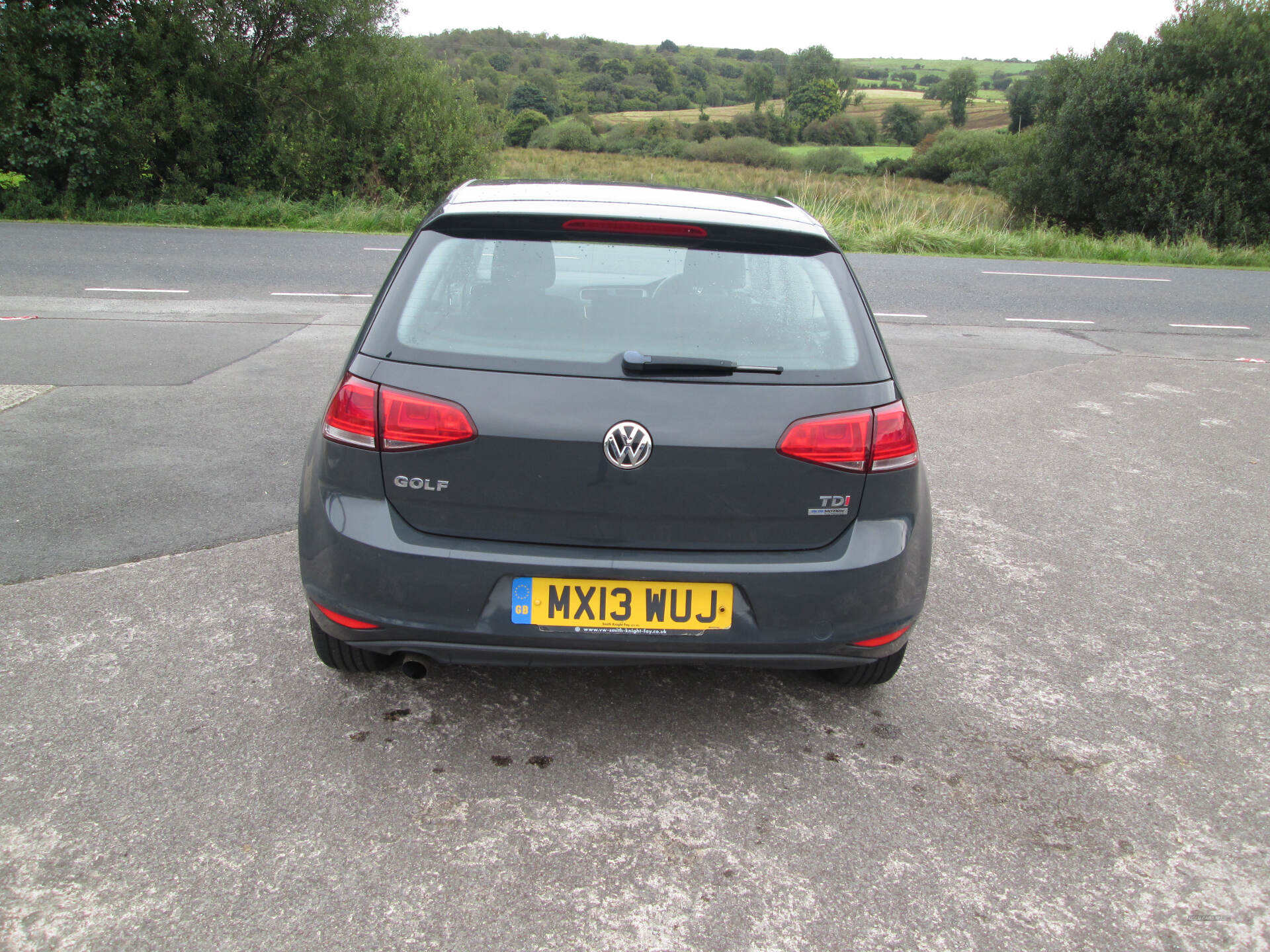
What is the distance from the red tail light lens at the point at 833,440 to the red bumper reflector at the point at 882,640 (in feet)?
1.62

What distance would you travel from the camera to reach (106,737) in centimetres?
287

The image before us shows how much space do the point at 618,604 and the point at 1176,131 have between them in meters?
24.5

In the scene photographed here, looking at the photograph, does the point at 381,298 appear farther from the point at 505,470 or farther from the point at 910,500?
the point at 910,500

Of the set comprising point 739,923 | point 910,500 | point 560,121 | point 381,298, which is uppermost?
point 560,121

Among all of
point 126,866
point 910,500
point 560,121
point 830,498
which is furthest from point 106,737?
point 560,121

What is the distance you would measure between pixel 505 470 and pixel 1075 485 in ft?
13.7

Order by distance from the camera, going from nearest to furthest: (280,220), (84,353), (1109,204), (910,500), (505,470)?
(505,470)
(910,500)
(84,353)
(280,220)
(1109,204)

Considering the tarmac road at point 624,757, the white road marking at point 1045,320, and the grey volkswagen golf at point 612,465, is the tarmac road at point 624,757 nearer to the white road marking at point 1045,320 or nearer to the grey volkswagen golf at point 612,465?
the grey volkswagen golf at point 612,465

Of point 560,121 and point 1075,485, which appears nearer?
point 1075,485

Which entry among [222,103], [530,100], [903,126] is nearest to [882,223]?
[222,103]

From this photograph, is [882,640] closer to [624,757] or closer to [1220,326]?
[624,757]

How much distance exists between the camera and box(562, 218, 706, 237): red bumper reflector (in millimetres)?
2814

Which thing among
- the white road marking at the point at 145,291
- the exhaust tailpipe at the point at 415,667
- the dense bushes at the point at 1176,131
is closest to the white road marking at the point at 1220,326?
the exhaust tailpipe at the point at 415,667

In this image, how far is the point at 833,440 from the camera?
2660mm
